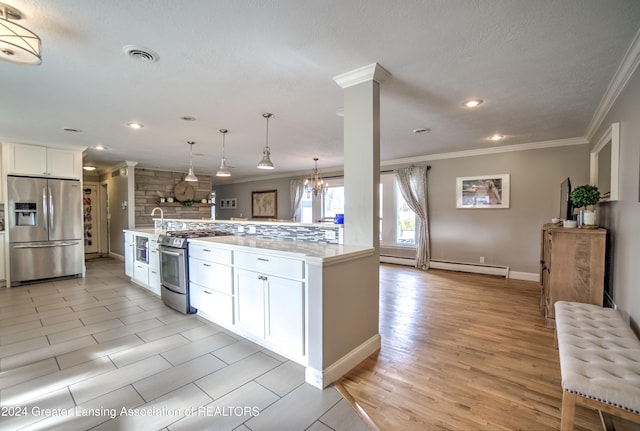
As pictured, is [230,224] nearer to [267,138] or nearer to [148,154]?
[267,138]

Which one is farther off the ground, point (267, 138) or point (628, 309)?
point (267, 138)

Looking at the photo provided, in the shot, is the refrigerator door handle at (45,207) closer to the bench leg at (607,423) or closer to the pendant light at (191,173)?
the pendant light at (191,173)

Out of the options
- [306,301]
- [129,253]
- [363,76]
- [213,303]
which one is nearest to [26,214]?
[129,253]

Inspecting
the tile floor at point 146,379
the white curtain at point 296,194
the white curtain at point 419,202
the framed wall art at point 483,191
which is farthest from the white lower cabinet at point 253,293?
the white curtain at point 296,194

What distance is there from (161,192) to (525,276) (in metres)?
8.51

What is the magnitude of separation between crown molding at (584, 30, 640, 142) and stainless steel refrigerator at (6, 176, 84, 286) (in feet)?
24.8

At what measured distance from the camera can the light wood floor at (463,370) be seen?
1.72m

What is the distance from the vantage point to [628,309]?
224 cm

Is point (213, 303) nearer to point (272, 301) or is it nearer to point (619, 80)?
point (272, 301)

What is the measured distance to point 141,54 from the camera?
210 cm

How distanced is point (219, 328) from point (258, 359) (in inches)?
32.0

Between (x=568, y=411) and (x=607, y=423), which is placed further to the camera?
(x=607, y=423)

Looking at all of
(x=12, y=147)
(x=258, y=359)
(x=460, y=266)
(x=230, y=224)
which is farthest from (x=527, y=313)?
(x=12, y=147)

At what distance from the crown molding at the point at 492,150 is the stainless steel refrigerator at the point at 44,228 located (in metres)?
6.36
